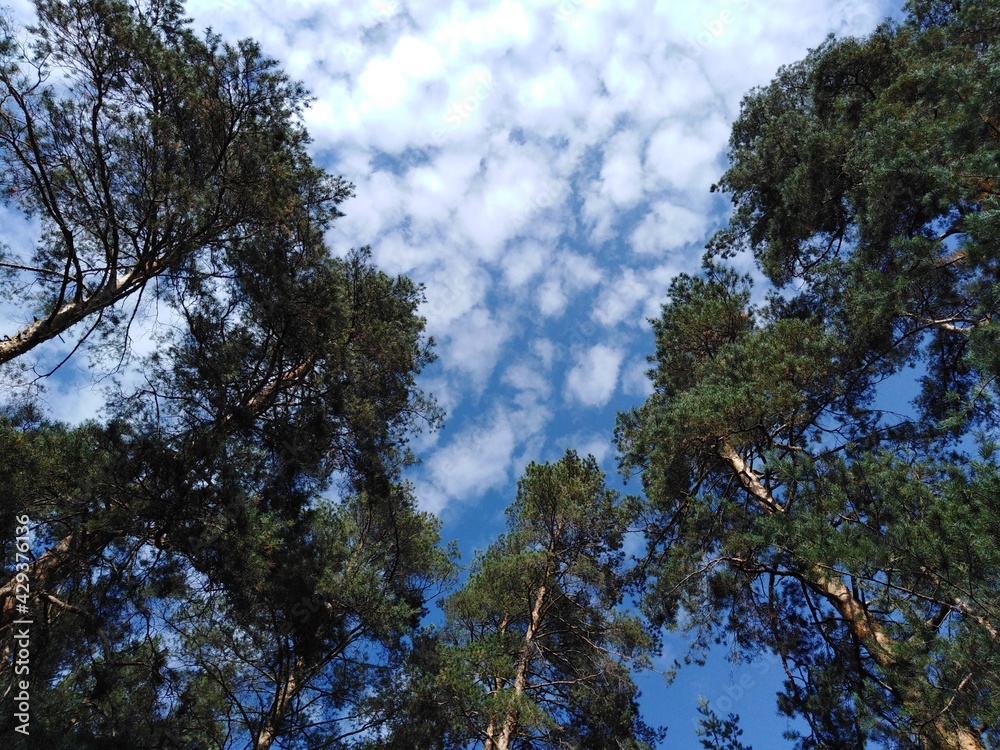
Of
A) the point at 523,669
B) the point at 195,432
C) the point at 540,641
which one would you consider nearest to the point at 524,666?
the point at 523,669

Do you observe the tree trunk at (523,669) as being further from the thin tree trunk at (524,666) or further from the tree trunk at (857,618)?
the tree trunk at (857,618)

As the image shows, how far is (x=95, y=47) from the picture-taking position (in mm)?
6508

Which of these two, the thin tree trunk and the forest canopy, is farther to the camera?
the thin tree trunk

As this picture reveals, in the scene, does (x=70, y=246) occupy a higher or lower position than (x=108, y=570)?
higher

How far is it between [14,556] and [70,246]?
321 cm

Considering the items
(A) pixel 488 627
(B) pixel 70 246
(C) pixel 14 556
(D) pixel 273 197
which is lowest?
(C) pixel 14 556

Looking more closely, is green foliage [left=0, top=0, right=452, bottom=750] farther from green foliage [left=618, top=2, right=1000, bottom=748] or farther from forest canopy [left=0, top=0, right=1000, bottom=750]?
green foliage [left=618, top=2, right=1000, bottom=748]

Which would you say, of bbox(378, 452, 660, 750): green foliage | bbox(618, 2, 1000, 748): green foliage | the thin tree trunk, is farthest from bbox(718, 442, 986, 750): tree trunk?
the thin tree trunk

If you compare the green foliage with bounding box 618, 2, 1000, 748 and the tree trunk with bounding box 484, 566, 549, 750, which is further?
the tree trunk with bounding box 484, 566, 549, 750

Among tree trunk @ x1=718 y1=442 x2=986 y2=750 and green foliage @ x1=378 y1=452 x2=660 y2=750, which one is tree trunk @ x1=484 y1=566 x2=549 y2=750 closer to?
green foliage @ x1=378 y1=452 x2=660 y2=750

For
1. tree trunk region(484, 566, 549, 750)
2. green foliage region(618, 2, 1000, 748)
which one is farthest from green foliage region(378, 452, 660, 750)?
green foliage region(618, 2, 1000, 748)

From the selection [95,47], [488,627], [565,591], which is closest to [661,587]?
[565,591]

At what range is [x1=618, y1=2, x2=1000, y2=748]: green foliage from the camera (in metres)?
4.71

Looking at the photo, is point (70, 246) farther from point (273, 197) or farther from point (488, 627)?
point (488, 627)
